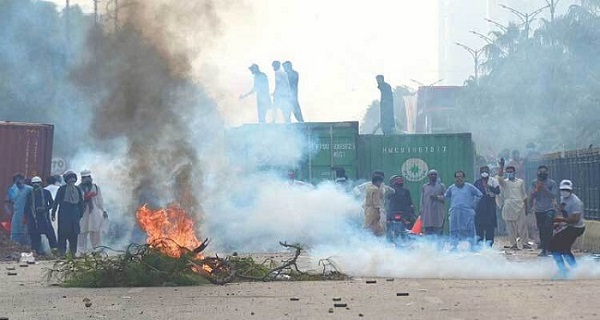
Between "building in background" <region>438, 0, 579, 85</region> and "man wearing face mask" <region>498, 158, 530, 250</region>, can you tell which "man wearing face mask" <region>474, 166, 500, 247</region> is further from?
"building in background" <region>438, 0, 579, 85</region>

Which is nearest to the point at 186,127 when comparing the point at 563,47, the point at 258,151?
the point at 258,151

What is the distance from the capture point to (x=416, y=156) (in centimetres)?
2805

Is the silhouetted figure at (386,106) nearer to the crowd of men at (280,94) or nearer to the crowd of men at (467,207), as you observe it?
the crowd of men at (280,94)

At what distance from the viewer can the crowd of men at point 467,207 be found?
2083 cm

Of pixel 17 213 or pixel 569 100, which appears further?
pixel 569 100

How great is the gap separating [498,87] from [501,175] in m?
43.4

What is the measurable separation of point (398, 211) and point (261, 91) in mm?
6627

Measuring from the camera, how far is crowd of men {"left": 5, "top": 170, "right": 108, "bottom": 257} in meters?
22.1

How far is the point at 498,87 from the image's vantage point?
66.8 metres

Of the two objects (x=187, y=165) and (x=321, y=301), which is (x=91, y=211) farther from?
(x=321, y=301)

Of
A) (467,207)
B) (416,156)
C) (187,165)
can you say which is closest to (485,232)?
(467,207)

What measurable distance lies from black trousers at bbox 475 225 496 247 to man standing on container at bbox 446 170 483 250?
4.54 feet

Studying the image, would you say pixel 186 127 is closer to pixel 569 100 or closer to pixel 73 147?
pixel 73 147

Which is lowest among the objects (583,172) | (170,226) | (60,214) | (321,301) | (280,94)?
(321,301)
